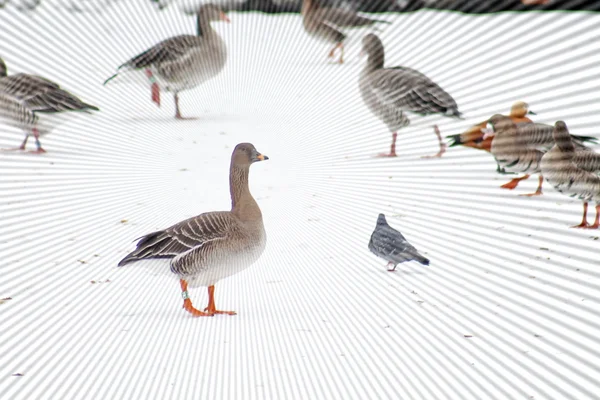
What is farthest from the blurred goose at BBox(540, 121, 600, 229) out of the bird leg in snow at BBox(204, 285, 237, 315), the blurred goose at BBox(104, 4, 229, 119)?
the blurred goose at BBox(104, 4, 229, 119)

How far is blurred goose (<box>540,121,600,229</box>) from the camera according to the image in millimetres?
3365

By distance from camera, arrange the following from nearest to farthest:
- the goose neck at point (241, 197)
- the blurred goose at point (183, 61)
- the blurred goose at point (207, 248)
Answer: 1. the blurred goose at point (207, 248)
2. the goose neck at point (241, 197)
3. the blurred goose at point (183, 61)

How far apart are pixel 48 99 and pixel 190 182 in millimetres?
1481

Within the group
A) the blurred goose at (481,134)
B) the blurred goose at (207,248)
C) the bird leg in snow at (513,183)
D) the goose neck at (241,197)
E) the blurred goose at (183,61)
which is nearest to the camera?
the blurred goose at (207,248)

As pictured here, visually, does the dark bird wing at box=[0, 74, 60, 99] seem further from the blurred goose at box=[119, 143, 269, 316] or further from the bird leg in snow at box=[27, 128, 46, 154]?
the blurred goose at box=[119, 143, 269, 316]

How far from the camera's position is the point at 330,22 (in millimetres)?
7887

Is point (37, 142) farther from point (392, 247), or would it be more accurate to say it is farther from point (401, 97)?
point (392, 247)

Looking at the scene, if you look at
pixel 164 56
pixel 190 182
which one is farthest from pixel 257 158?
pixel 164 56

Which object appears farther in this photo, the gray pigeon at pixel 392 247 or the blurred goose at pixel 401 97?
the blurred goose at pixel 401 97

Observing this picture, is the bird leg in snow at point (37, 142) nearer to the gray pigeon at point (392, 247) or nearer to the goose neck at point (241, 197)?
the goose neck at point (241, 197)

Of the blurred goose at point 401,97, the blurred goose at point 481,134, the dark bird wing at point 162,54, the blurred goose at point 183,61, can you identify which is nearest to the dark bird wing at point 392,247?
the blurred goose at point 481,134

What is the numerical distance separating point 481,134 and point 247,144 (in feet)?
6.20

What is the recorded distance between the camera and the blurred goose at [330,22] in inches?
291

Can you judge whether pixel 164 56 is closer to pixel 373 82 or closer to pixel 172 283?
pixel 373 82
